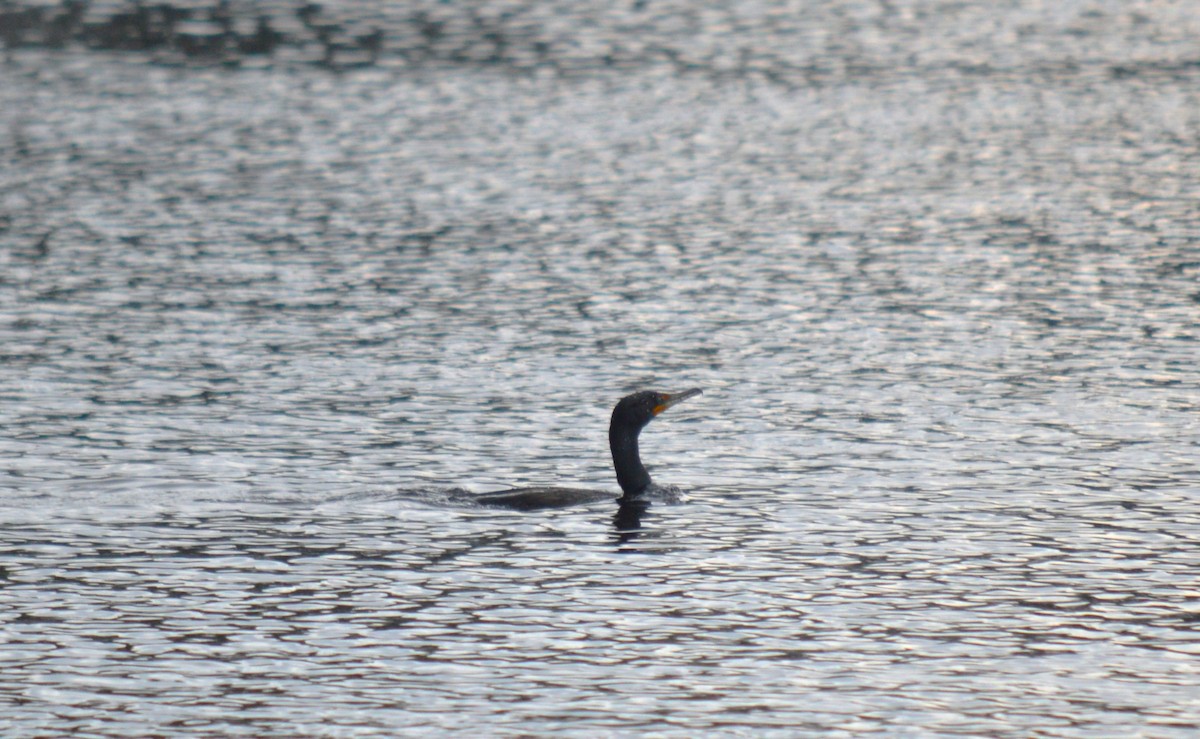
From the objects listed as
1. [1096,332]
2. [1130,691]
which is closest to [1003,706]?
[1130,691]

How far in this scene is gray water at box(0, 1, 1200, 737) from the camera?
1927cm

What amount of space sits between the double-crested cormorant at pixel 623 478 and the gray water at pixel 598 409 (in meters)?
0.42

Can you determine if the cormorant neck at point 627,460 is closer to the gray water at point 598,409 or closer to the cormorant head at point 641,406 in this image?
the cormorant head at point 641,406

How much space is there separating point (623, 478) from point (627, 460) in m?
0.25

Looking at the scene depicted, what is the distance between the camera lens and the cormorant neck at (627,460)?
84.4 ft

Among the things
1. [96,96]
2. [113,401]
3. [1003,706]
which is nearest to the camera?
[1003,706]

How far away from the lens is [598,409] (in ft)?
101

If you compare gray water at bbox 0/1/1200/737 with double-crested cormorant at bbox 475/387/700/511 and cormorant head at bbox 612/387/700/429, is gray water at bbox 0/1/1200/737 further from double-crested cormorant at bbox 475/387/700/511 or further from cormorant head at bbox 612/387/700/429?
cormorant head at bbox 612/387/700/429

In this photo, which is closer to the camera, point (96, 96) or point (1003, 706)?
point (1003, 706)

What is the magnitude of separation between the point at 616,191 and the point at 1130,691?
33883mm

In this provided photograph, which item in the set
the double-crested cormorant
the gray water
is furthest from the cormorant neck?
the gray water

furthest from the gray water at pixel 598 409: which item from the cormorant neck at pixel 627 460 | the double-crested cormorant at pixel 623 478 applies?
the cormorant neck at pixel 627 460

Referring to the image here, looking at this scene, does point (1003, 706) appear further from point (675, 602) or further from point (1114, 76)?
point (1114, 76)

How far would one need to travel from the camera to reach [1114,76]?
2672 inches
